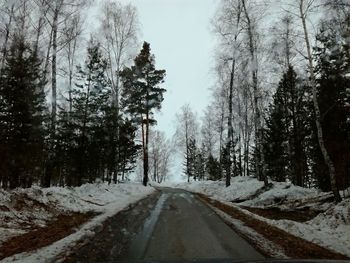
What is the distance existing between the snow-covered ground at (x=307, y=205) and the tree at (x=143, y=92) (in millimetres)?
10139

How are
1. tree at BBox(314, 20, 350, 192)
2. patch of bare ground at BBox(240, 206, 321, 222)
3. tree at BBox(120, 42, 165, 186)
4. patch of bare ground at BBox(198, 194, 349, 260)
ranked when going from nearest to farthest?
patch of bare ground at BBox(198, 194, 349, 260) < patch of bare ground at BBox(240, 206, 321, 222) < tree at BBox(314, 20, 350, 192) < tree at BBox(120, 42, 165, 186)

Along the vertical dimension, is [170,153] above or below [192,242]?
above

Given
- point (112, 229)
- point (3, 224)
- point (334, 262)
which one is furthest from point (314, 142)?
point (334, 262)

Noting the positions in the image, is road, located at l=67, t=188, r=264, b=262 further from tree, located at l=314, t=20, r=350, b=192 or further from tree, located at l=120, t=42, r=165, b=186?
tree, located at l=120, t=42, r=165, b=186

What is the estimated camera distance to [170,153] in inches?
3255

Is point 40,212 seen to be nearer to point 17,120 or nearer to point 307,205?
point 17,120

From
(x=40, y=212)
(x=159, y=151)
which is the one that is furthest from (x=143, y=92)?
(x=159, y=151)

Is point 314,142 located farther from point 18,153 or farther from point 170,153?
point 170,153

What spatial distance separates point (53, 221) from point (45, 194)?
8.24ft

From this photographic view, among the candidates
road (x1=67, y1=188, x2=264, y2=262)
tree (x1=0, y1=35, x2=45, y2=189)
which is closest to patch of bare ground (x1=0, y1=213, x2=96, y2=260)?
road (x1=67, y1=188, x2=264, y2=262)

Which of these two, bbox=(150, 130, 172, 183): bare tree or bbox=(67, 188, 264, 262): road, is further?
bbox=(150, 130, 172, 183): bare tree

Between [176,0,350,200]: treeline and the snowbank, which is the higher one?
[176,0,350,200]: treeline

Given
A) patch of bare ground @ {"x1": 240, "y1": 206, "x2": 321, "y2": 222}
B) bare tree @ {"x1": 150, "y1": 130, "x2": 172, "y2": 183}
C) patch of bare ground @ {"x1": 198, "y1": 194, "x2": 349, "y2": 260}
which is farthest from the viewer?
bare tree @ {"x1": 150, "y1": 130, "x2": 172, "y2": 183}

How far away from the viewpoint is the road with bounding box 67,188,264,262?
7586mm
